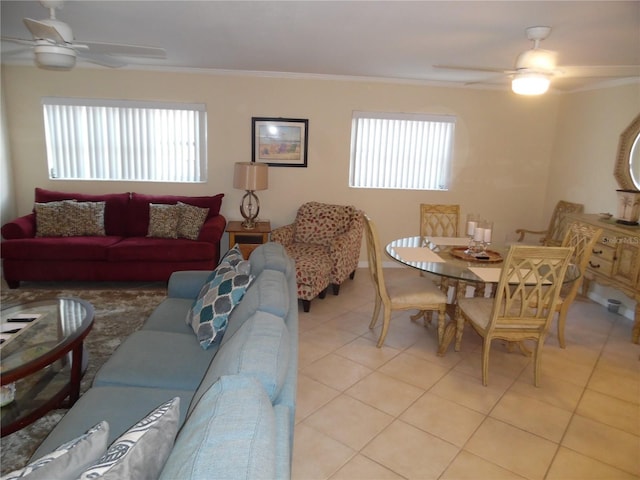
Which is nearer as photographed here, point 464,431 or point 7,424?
point 7,424

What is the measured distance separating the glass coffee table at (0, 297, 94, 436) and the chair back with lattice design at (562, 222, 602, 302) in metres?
3.28

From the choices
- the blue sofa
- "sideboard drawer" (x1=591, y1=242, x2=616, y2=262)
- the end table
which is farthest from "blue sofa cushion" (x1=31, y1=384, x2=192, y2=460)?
"sideboard drawer" (x1=591, y1=242, x2=616, y2=262)

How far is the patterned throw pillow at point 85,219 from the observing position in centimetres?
451

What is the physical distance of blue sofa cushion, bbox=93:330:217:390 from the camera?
1.96m

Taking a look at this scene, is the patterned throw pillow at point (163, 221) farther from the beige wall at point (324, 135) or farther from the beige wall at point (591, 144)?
the beige wall at point (591, 144)

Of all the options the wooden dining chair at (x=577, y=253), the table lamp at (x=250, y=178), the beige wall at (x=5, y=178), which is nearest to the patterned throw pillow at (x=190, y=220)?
the table lamp at (x=250, y=178)

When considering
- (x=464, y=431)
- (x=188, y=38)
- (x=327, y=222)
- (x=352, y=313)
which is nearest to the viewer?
(x=464, y=431)

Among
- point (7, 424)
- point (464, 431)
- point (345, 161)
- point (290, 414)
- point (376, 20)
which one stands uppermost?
point (376, 20)

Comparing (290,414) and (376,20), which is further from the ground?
(376,20)

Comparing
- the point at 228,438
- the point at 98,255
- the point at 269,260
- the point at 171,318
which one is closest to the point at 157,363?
the point at 171,318

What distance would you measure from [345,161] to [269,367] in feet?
13.7

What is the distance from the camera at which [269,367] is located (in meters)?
1.36

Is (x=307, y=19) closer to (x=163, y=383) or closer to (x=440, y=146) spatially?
(x=163, y=383)

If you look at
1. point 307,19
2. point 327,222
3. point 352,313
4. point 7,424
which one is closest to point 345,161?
point 327,222
